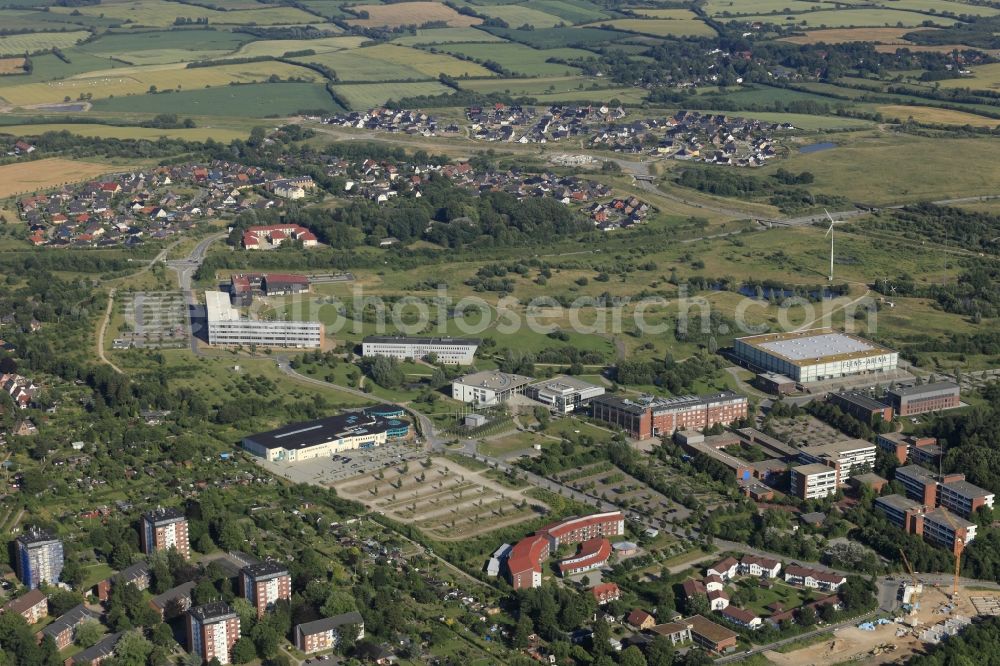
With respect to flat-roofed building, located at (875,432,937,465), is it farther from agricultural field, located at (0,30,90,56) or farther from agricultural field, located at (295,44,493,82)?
agricultural field, located at (0,30,90,56)

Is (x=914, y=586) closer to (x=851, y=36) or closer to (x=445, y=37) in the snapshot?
(x=851, y=36)

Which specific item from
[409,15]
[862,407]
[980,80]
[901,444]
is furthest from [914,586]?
[409,15]

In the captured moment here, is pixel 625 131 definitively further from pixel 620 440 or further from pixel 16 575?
pixel 16 575

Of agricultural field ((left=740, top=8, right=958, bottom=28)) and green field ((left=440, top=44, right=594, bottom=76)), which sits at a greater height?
agricultural field ((left=740, top=8, right=958, bottom=28))

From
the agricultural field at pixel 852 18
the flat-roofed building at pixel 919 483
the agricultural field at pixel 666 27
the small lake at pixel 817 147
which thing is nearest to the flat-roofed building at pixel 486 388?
the flat-roofed building at pixel 919 483

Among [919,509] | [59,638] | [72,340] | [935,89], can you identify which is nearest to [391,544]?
[59,638]

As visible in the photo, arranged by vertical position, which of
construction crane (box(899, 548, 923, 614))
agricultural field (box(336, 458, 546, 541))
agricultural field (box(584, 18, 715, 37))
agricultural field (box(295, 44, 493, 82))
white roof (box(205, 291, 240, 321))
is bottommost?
construction crane (box(899, 548, 923, 614))

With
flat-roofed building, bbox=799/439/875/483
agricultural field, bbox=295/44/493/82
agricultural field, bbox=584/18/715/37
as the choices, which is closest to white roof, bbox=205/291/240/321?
flat-roofed building, bbox=799/439/875/483
